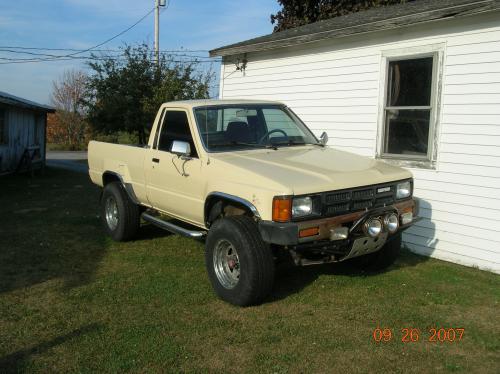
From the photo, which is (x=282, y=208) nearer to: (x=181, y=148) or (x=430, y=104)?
(x=181, y=148)

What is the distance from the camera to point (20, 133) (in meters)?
17.6

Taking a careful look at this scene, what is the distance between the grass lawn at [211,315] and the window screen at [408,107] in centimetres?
156

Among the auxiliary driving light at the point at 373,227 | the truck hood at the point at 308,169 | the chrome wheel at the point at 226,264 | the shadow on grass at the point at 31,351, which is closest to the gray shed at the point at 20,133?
the truck hood at the point at 308,169

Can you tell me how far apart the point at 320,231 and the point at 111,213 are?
4090 mm

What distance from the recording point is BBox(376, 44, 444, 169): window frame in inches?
262

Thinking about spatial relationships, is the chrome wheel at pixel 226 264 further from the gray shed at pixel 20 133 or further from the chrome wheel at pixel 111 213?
the gray shed at pixel 20 133

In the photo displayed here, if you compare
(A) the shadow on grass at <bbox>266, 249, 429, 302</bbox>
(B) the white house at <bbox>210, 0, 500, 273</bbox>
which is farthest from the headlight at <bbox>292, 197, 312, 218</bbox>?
(B) the white house at <bbox>210, 0, 500, 273</bbox>

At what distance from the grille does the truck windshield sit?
1310 millimetres

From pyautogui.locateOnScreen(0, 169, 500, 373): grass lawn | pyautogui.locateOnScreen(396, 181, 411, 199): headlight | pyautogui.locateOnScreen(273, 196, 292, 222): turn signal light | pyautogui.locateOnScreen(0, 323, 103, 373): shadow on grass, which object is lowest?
pyautogui.locateOnScreen(0, 323, 103, 373): shadow on grass

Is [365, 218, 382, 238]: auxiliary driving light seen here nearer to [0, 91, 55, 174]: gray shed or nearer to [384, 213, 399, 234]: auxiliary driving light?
[384, 213, 399, 234]: auxiliary driving light

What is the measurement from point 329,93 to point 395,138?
1.38 meters

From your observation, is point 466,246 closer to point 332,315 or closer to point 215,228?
point 332,315

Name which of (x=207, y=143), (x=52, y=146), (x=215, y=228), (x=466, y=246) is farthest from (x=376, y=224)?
(x=52, y=146)

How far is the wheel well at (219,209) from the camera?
16.8 feet
